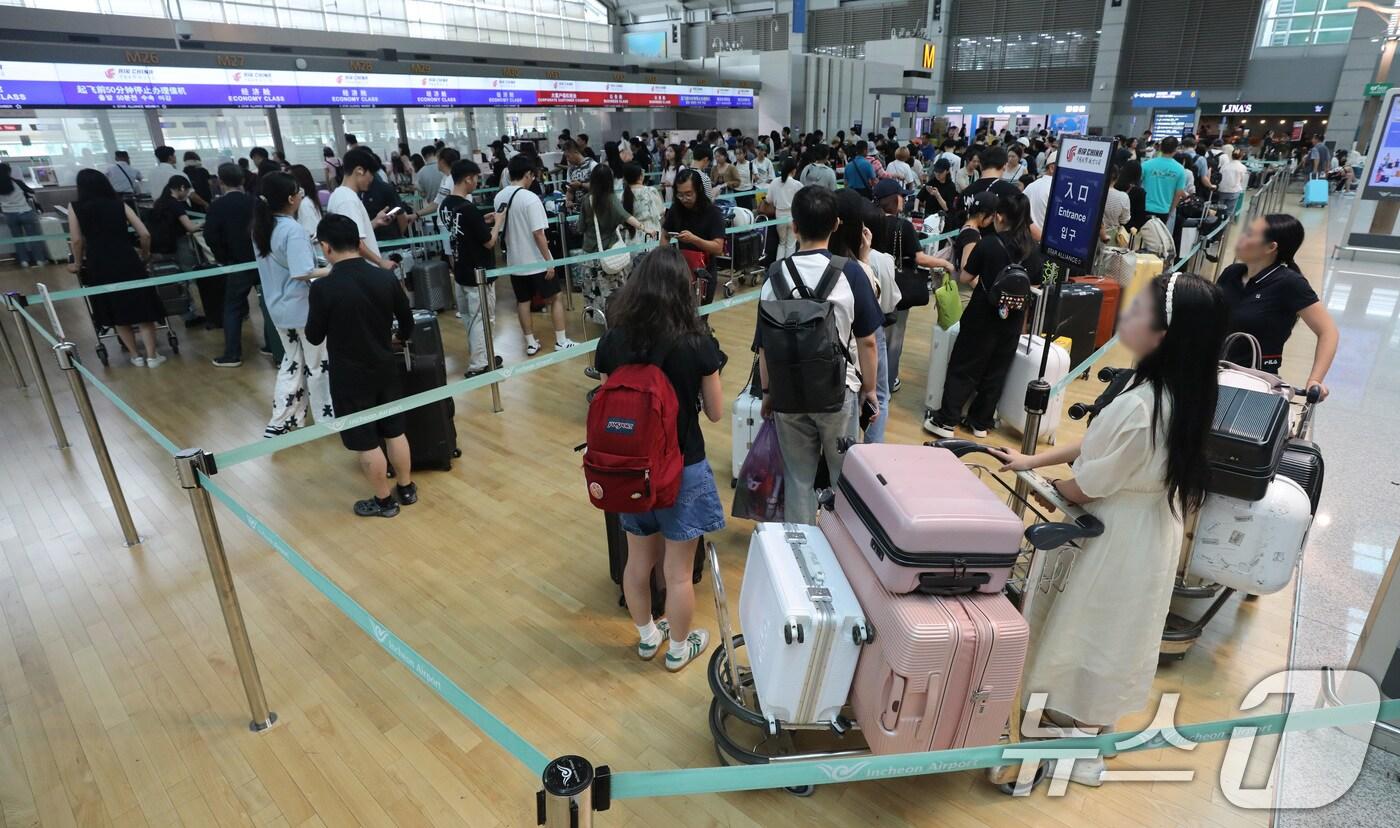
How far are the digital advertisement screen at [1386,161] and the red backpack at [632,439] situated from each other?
1168cm

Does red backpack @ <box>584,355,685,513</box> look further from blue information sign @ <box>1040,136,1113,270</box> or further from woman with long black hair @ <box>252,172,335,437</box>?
blue information sign @ <box>1040,136,1113,270</box>

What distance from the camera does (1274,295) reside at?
3.12m

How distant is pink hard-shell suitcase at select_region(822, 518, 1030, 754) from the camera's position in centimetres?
174

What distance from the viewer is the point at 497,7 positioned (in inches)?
907

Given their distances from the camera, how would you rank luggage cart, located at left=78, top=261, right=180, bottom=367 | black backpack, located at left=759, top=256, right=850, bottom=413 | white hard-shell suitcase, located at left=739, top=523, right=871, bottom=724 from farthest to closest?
luggage cart, located at left=78, top=261, right=180, bottom=367
black backpack, located at left=759, top=256, right=850, bottom=413
white hard-shell suitcase, located at left=739, top=523, right=871, bottom=724

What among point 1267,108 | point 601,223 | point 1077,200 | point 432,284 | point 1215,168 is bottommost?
point 432,284

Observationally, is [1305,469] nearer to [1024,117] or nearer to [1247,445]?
[1247,445]

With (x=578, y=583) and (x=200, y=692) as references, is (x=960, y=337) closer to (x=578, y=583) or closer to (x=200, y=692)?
(x=578, y=583)

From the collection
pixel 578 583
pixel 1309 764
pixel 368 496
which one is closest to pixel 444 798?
pixel 578 583

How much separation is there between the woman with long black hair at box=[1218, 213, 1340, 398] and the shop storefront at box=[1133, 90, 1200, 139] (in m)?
24.8

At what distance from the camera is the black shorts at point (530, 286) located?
582 centimetres

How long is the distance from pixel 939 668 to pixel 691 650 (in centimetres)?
125

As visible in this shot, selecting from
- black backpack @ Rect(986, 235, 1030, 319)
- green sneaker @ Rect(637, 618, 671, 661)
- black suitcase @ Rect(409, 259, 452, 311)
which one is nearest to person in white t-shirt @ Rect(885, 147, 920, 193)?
black backpack @ Rect(986, 235, 1030, 319)

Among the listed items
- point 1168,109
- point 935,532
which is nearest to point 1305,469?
point 935,532
